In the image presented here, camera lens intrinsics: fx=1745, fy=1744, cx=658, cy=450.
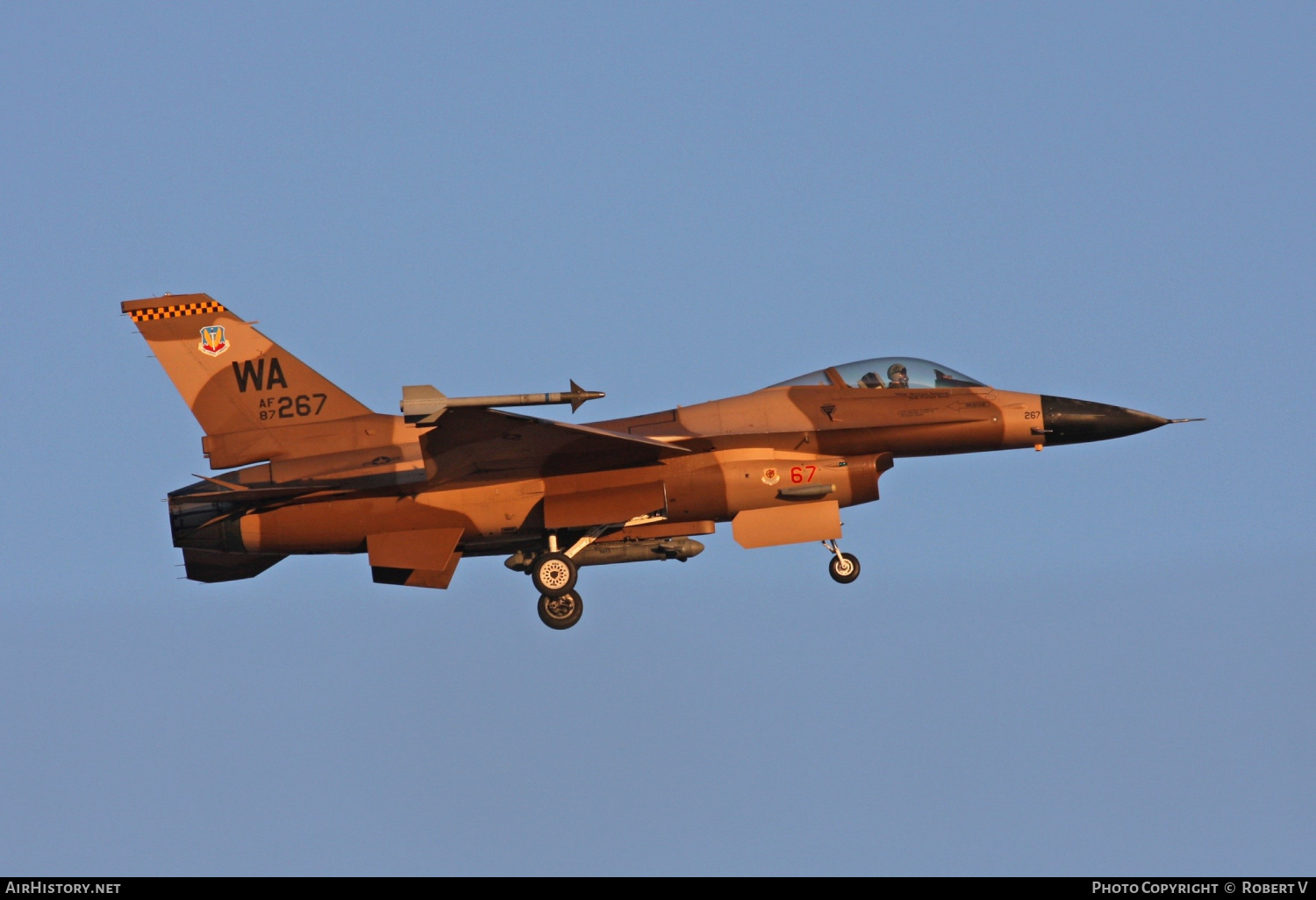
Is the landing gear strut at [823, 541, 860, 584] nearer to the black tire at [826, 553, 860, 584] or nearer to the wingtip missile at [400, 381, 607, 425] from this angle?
the black tire at [826, 553, 860, 584]

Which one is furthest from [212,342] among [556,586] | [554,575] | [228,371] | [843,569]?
[843,569]

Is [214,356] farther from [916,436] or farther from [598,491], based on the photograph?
[916,436]

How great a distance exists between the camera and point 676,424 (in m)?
24.3

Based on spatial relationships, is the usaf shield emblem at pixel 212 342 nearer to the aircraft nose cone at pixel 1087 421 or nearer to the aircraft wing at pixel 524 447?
the aircraft wing at pixel 524 447

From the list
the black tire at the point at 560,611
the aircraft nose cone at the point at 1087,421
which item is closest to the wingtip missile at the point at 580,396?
the black tire at the point at 560,611

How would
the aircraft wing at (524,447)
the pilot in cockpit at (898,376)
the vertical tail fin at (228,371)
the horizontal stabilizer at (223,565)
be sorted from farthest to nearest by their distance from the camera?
1. the horizontal stabilizer at (223,565)
2. the pilot in cockpit at (898,376)
3. the vertical tail fin at (228,371)
4. the aircraft wing at (524,447)

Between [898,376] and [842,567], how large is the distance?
282cm

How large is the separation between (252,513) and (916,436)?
30.1 feet

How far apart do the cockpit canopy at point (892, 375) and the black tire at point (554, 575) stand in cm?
392

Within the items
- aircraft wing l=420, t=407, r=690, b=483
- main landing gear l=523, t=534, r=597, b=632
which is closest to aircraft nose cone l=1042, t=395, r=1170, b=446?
aircraft wing l=420, t=407, r=690, b=483

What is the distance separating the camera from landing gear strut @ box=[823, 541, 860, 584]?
24.7 meters

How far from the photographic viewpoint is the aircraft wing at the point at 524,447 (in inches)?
882

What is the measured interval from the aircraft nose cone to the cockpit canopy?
3.57ft

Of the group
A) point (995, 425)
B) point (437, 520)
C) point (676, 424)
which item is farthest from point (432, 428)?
point (995, 425)
